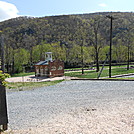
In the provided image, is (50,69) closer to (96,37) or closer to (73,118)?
(96,37)

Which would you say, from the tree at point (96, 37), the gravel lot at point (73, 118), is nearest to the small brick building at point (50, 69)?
the tree at point (96, 37)

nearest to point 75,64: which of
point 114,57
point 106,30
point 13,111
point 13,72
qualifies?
point 114,57

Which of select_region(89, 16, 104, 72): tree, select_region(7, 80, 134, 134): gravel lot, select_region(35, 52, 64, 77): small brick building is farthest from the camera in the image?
select_region(89, 16, 104, 72): tree

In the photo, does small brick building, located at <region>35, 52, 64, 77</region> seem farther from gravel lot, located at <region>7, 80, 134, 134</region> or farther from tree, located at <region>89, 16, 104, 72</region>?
gravel lot, located at <region>7, 80, 134, 134</region>

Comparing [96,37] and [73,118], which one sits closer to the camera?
[73,118]

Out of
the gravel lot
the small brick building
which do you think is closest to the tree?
the small brick building

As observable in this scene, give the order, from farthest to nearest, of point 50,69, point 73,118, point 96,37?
point 96,37 → point 50,69 → point 73,118

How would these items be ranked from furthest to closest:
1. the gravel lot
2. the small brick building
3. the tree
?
1. the tree
2. the small brick building
3. the gravel lot

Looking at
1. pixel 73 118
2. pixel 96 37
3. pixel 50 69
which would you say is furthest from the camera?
pixel 96 37

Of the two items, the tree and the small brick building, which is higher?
the tree

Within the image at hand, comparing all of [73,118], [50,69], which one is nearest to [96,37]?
[50,69]

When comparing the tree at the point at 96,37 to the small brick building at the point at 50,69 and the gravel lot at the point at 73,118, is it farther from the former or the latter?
the gravel lot at the point at 73,118

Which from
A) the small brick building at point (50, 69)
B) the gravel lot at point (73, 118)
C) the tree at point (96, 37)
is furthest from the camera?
→ the tree at point (96, 37)

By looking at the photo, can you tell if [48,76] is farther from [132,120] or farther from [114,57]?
[114,57]
